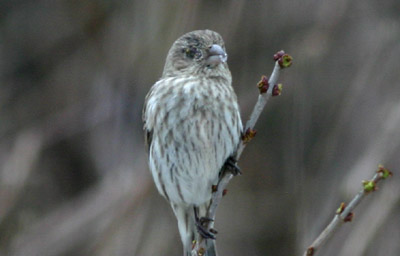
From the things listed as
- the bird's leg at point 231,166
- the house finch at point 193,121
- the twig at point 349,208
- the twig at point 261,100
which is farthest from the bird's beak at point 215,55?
the twig at point 349,208

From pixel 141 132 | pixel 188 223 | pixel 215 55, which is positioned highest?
pixel 215 55

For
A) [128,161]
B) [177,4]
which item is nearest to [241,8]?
[177,4]

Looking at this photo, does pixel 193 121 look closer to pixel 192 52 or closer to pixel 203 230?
pixel 192 52

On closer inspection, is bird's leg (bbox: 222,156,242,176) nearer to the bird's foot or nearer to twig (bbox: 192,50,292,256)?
twig (bbox: 192,50,292,256)

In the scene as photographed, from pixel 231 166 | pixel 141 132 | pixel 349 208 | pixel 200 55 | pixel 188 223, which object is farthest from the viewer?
pixel 141 132

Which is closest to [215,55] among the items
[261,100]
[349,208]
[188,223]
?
[261,100]

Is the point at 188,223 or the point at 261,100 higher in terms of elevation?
the point at 261,100

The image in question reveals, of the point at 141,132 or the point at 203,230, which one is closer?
the point at 203,230
